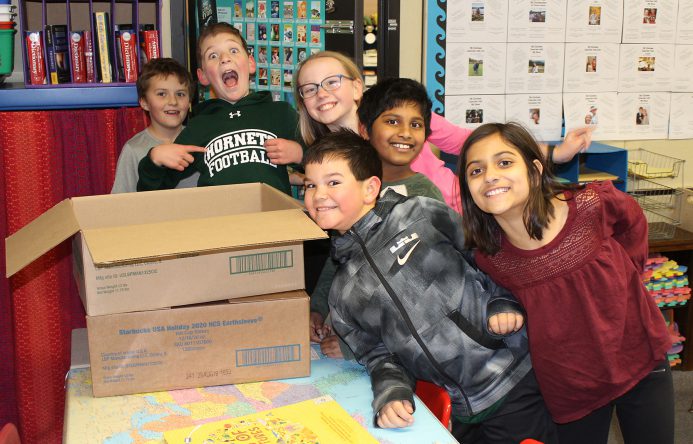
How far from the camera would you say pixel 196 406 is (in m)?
1.41

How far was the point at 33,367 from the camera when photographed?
8.52ft

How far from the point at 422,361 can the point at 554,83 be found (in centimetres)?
210

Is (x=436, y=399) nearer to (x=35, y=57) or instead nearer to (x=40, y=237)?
(x=40, y=237)

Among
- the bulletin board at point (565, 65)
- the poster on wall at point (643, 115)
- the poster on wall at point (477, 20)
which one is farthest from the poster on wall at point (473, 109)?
the poster on wall at point (643, 115)

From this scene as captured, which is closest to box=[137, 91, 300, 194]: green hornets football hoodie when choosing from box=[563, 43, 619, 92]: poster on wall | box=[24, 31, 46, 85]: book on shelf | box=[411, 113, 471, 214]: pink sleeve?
box=[411, 113, 471, 214]: pink sleeve

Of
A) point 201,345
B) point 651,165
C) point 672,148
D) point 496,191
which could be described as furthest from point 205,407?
point 672,148

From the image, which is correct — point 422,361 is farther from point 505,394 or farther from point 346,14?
point 346,14

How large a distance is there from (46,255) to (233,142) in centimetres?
90

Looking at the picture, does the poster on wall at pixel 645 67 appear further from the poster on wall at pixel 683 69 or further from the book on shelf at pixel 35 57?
the book on shelf at pixel 35 57

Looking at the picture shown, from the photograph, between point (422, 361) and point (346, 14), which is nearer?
point (422, 361)

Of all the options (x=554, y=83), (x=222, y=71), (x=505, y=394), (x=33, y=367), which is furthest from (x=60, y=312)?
(x=554, y=83)

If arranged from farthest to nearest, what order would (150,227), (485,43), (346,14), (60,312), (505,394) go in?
(485,43) → (346,14) → (60,312) → (505,394) → (150,227)

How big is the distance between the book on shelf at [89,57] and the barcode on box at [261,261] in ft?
4.21

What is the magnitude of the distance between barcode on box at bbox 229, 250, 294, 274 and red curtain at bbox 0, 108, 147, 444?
1223 millimetres
